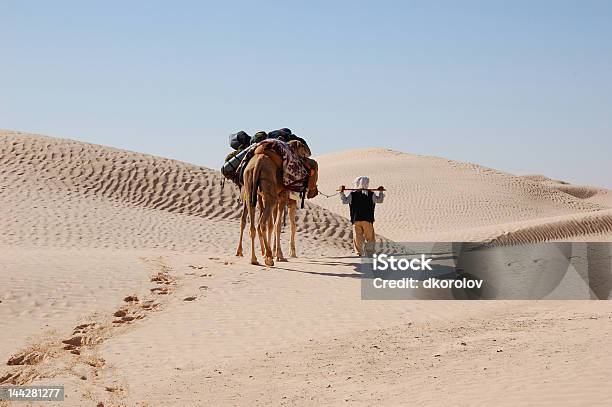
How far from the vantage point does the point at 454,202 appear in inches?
1565

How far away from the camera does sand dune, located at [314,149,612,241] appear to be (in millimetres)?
27500

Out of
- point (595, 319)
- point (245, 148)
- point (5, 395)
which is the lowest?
point (5, 395)

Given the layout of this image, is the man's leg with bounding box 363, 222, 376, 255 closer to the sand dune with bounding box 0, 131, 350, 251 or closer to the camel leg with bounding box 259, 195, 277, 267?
the camel leg with bounding box 259, 195, 277, 267

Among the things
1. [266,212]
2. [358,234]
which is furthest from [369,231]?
[266,212]

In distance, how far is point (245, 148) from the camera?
1560 cm

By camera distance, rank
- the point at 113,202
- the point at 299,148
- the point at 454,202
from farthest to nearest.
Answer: the point at 454,202
the point at 113,202
the point at 299,148

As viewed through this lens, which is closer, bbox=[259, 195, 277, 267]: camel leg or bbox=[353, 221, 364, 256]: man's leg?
bbox=[259, 195, 277, 267]: camel leg

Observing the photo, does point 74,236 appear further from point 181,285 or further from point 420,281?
point 420,281

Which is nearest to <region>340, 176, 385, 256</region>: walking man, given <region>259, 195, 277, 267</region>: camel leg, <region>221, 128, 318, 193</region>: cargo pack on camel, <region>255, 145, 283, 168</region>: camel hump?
<region>221, 128, 318, 193</region>: cargo pack on camel

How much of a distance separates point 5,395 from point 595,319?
646cm

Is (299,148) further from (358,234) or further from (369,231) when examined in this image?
(358,234)

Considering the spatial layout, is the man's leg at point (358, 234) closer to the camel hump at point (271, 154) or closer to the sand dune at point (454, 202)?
the camel hump at point (271, 154)

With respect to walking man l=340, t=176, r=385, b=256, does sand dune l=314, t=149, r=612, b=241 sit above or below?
above

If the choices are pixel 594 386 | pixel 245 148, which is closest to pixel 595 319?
pixel 594 386
